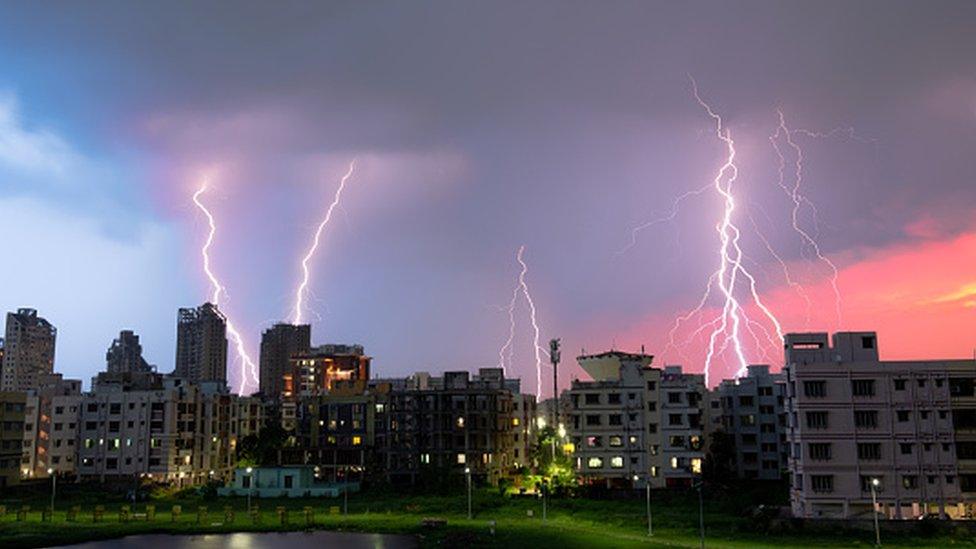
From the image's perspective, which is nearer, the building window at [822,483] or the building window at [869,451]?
the building window at [822,483]

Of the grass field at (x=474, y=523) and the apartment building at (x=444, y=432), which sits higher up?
the apartment building at (x=444, y=432)

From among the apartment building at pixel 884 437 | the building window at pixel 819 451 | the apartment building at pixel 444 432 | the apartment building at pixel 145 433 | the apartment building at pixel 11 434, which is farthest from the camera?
the apartment building at pixel 145 433

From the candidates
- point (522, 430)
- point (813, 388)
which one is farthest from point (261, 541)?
point (522, 430)

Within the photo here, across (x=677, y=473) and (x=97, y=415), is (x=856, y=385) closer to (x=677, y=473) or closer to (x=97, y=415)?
(x=677, y=473)

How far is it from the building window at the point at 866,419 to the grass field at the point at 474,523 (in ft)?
31.5

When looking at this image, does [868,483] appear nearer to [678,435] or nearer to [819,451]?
[819,451]

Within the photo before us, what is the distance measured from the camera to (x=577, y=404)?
8525 centimetres

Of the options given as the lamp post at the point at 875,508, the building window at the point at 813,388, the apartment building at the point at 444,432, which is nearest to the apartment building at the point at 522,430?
the apartment building at the point at 444,432

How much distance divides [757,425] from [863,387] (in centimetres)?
3281

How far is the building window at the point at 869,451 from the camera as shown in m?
58.3

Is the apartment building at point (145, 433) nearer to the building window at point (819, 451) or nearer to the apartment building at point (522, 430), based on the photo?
the apartment building at point (522, 430)

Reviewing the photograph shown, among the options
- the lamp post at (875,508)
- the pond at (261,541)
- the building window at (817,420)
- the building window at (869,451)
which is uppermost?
the building window at (817,420)

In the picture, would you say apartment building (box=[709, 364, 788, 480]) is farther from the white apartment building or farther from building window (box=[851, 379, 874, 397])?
building window (box=[851, 379, 874, 397])

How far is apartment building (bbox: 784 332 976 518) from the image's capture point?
187 ft
